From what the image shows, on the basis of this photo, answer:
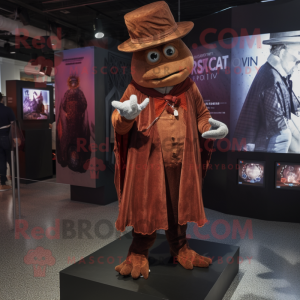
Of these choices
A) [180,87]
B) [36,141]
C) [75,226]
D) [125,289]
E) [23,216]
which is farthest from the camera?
[36,141]

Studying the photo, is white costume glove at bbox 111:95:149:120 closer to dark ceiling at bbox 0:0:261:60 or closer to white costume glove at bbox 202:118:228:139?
white costume glove at bbox 202:118:228:139

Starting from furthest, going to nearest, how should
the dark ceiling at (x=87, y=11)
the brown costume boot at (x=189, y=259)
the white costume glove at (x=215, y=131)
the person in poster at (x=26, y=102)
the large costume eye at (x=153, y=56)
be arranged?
the dark ceiling at (x=87, y=11) < the person in poster at (x=26, y=102) < the brown costume boot at (x=189, y=259) < the large costume eye at (x=153, y=56) < the white costume glove at (x=215, y=131)

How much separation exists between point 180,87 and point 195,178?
0.57 m

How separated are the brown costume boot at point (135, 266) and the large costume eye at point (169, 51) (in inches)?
48.6

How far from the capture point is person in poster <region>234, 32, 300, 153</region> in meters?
3.77

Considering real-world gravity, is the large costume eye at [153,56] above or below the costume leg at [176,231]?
above

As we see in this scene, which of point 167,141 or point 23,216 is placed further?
point 23,216

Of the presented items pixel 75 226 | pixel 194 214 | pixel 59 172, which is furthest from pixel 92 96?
pixel 194 214

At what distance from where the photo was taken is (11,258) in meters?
2.97

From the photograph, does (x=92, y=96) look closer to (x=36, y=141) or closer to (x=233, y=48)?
(x=233, y=48)

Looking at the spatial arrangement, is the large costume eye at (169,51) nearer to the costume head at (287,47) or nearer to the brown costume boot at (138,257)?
the brown costume boot at (138,257)

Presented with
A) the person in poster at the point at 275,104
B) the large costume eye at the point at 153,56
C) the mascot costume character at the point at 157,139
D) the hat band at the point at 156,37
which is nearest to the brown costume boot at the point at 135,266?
the mascot costume character at the point at 157,139

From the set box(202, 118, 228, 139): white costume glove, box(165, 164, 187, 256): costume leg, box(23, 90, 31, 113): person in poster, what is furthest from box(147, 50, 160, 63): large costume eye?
box(23, 90, 31, 113): person in poster

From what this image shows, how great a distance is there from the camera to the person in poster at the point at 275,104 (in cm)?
377
